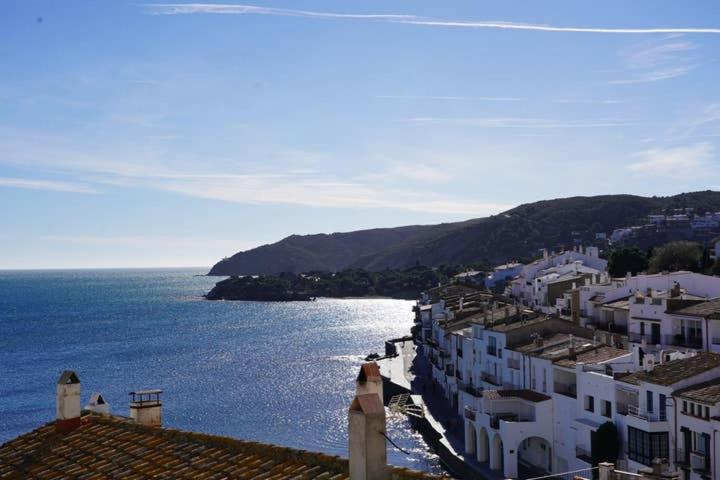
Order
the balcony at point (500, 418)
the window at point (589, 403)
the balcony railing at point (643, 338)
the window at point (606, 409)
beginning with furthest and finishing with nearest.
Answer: the balcony railing at point (643, 338) < the balcony at point (500, 418) < the window at point (589, 403) < the window at point (606, 409)

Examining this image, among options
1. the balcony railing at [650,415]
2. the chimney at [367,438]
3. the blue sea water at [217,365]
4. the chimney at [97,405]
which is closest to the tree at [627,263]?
the blue sea water at [217,365]

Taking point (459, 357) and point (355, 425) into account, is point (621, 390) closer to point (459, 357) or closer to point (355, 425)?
point (459, 357)

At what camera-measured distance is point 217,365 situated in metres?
94.6

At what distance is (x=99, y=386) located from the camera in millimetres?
77438

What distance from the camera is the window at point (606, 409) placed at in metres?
35.2

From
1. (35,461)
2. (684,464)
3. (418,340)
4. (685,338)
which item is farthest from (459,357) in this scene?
(35,461)

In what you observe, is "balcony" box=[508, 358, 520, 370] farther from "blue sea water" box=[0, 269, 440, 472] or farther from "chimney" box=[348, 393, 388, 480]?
"chimney" box=[348, 393, 388, 480]

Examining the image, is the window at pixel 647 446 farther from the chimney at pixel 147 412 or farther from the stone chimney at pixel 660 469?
the chimney at pixel 147 412

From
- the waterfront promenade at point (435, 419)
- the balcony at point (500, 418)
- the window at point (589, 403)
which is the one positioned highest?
the window at point (589, 403)

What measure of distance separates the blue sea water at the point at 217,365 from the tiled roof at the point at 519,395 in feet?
18.6

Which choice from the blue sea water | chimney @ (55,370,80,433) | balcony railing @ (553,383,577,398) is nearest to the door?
balcony railing @ (553,383,577,398)

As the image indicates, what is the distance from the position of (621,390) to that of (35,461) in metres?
27.6

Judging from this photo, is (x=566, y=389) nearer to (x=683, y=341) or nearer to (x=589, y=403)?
(x=589, y=403)

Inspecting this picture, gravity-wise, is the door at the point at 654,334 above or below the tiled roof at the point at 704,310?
below
